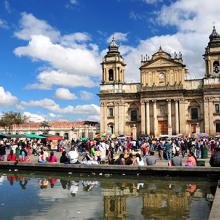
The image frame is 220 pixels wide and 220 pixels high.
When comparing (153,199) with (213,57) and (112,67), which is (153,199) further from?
(112,67)

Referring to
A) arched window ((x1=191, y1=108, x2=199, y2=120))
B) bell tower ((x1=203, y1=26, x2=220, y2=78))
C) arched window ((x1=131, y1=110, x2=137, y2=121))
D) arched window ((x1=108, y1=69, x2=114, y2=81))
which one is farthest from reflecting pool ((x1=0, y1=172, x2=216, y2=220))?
arched window ((x1=108, y1=69, x2=114, y2=81))

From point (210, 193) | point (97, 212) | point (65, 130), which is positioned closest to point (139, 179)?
point (210, 193)

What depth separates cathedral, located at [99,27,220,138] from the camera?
63031 millimetres

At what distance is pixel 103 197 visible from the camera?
13.0 meters

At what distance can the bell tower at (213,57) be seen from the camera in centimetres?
6309

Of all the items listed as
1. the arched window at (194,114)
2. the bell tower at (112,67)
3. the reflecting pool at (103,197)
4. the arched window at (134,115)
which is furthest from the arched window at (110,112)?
the reflecting pool at (103,197)

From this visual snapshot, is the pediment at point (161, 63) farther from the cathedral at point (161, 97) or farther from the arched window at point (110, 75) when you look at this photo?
the arched window at point (110, 75)

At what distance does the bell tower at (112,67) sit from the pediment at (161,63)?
4.60 metres

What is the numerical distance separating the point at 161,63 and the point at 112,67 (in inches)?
349

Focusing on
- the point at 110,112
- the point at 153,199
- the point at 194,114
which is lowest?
the point at 153,199

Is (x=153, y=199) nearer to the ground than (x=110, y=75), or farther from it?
nearer to the ground

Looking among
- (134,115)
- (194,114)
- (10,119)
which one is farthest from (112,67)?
(10,119)

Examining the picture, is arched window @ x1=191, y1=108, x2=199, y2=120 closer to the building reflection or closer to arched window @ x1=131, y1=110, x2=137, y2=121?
arched window @ x1=131, y1=110, x2=137, y2=121

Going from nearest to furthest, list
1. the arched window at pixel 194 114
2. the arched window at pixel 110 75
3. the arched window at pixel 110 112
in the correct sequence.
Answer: the arched window at pixel 194 114
the arched window at pixel 110 112
the arched window at pixel 110 75
